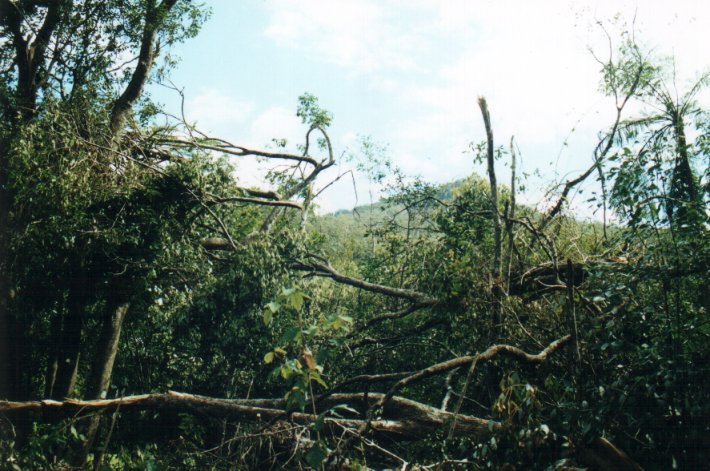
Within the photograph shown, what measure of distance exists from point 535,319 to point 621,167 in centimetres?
209

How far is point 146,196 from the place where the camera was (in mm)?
8258

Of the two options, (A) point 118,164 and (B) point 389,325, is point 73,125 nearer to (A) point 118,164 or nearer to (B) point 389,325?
(A) point 118,164

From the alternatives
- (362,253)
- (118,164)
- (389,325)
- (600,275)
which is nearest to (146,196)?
(118,164)

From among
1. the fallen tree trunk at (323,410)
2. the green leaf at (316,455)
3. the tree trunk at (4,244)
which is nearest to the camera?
the green leaf at (316,455)

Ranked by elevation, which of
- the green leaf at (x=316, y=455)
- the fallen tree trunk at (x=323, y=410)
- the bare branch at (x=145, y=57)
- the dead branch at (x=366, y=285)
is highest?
the bare branch at (x=145, y=57)

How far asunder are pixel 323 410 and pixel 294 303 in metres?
2.68

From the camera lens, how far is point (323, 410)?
5723mm

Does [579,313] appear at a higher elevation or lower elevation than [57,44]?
lower

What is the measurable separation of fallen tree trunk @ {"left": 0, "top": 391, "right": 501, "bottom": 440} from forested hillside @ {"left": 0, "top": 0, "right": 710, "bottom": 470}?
0.02 metres

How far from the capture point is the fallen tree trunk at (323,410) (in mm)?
5059

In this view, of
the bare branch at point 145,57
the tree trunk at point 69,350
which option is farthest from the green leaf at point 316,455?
the bare branch at point 145,57

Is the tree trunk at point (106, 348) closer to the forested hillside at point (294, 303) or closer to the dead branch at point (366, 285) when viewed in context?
the forested hillside at point (294, 303)

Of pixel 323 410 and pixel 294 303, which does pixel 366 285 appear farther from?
pixel 294 303

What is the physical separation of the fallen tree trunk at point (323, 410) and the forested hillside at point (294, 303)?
2cm
